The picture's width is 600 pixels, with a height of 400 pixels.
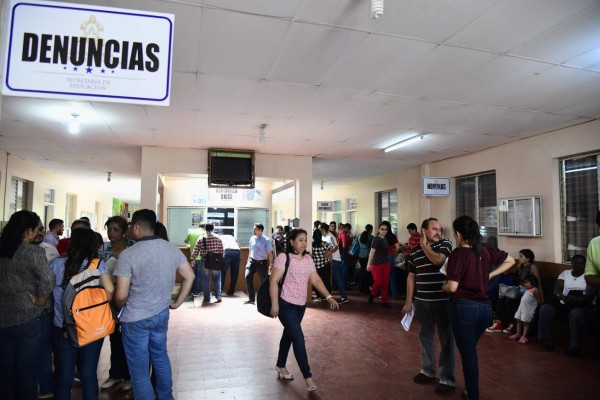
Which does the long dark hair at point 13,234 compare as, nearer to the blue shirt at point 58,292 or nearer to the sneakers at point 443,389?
the blue shirt at point 58,292

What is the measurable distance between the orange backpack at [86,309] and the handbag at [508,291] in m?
5.11

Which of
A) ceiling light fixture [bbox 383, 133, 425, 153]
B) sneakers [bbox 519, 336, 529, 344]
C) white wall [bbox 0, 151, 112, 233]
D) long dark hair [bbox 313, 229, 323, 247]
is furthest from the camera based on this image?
white wall [bbox 0, 151, 112, 233]

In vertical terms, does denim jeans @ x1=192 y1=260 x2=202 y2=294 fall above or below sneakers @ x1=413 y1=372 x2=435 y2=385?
above

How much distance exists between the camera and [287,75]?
4.06m

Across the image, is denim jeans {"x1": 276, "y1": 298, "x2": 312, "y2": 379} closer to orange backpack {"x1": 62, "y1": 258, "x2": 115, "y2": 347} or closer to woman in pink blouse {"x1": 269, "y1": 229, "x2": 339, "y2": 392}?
woman in pink blouse {"x1": 269, "y1": 229, "x2": 339, "y2": 392}

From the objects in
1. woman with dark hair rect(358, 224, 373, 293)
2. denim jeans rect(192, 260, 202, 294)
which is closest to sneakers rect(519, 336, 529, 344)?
woman with dark hair rect(358, 224, 373, 293)

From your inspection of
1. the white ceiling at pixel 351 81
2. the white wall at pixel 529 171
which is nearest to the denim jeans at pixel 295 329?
the white ceiling at pixel 351 81

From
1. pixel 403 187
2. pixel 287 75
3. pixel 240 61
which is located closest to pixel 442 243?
pixel 287 75

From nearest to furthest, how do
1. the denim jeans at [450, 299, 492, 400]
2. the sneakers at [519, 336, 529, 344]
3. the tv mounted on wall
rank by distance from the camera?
1. the denim jeans at [450, 299, 492, 400]
2. the sneakers at [519, 336, 529, 344]
3. the tv mounted on wall

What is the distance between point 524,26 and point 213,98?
3198 millimetres

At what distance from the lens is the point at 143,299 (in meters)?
2.74

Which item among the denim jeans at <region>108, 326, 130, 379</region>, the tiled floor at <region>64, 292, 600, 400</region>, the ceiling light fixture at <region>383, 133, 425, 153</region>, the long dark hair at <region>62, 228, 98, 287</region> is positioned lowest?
the tiled floor at <region>64, 292, 600, 400</region>

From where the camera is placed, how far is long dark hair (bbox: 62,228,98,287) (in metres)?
2.70

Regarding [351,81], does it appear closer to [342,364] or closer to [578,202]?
[342,364]
